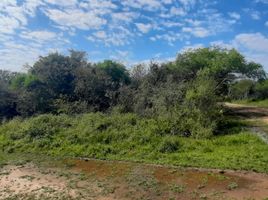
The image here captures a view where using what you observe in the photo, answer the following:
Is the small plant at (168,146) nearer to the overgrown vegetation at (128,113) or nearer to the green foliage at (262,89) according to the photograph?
the overgrown vegetation at (128,113)

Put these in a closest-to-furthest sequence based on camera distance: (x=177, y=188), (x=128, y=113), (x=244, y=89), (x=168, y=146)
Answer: (x=177, y=188), (x=168, y=146), (x=128, y=113), (x=244, y=89)

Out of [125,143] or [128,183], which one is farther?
[125,143]

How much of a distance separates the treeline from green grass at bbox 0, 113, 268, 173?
1504 millimetres

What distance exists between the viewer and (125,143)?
14680 mm

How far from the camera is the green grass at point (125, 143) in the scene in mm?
12116

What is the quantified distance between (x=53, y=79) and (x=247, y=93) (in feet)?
96.9

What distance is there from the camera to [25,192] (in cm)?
932

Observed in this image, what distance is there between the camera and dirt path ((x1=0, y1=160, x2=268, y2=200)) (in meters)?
8.89

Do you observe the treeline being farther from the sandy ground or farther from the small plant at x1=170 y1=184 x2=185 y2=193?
the small plant at x1=170 y1=184 x2=185 y2=193

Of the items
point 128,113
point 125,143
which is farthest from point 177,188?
point 128,113

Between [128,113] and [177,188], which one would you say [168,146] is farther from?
[128,113]

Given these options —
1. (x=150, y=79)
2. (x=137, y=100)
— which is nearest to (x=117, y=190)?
(x=137, y=100)

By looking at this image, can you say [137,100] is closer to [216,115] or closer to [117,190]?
[216,115]

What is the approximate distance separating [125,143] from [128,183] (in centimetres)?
481
